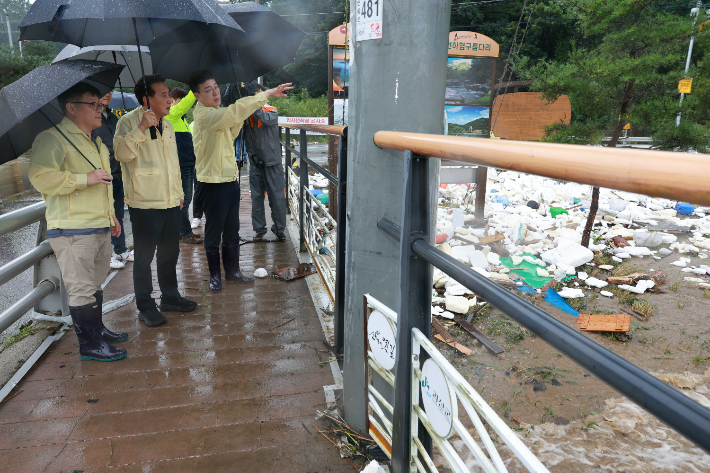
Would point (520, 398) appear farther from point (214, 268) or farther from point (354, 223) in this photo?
point (214, 268)

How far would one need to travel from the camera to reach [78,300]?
2959 mm

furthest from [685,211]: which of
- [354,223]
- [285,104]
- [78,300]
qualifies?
[285,104]

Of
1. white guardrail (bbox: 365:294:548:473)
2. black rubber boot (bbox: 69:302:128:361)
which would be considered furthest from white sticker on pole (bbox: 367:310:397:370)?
black rubber boot (bbox: 69:302:128:361)

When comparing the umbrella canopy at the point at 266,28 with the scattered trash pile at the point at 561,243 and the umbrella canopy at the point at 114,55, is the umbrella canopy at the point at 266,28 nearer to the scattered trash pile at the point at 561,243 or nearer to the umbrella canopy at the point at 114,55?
the umbrella canopy at the point at 114,55

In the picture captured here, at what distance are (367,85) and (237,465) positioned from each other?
1.64 m

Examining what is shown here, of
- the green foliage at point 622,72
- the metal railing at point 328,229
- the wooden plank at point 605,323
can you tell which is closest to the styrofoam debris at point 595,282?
the wooden plank at point 605,323

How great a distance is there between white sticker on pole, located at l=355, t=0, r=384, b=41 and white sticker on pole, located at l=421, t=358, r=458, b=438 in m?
1.17

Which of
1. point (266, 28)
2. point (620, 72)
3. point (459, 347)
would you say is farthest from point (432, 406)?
point (620, 72)

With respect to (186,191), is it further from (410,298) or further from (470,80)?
(470,80)

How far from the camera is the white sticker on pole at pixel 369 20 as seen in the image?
5.83 ft

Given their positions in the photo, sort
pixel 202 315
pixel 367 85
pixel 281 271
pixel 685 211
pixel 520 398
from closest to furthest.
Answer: pixel 367 85 → pixel 520 398 → pixel 202 315 → pixel 281 271 → pixel 685 211

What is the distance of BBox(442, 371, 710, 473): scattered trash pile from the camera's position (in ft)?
8.14

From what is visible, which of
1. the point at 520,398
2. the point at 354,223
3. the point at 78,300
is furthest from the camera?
the point at 520,398

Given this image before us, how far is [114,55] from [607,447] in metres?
4.42
